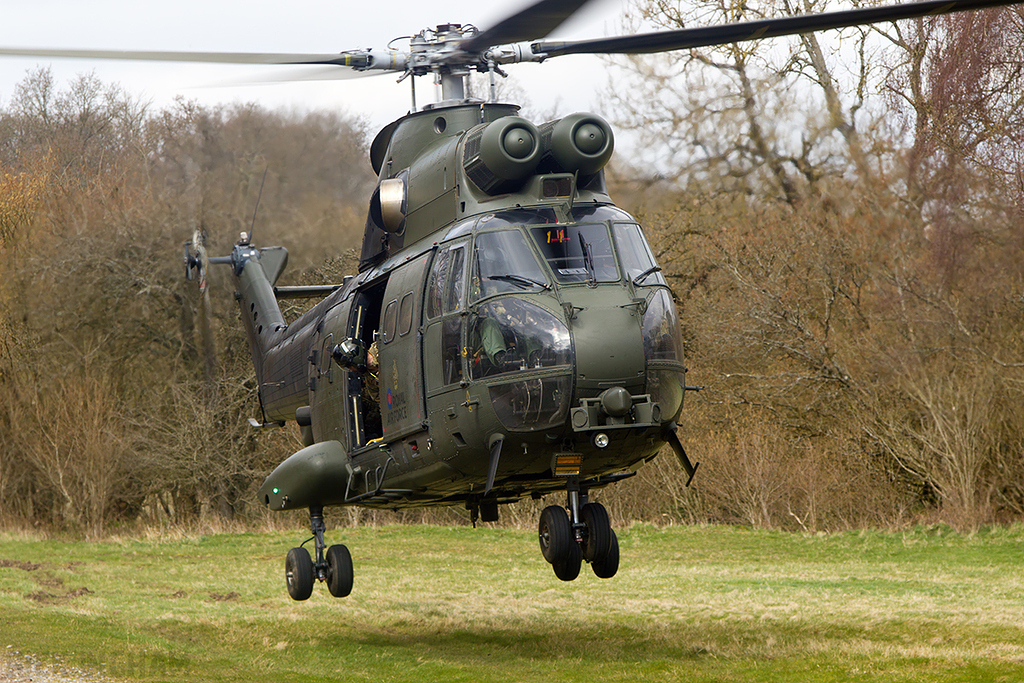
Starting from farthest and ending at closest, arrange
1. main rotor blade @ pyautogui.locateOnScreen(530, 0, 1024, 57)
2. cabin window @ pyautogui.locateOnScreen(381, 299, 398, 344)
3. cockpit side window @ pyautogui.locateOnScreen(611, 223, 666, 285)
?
cabin window @ pyautogui.locateOnScreen(381, 299, 398, 344), cockpit side window @ pyautogui.locateOnScreen(611, 223, 666, 285), main rotor blade @ pyautogui.locateOnScreen(530, 0, 1024, 57)

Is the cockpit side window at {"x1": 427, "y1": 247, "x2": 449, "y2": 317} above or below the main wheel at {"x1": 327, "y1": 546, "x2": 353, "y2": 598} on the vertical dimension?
above

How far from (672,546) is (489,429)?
14964 millimetres

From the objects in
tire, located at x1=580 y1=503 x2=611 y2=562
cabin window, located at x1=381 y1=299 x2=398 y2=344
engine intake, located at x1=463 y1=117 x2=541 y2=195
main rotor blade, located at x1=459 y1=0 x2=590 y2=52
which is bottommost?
tire, located at x1=580 y1=503 x2=611 y2=562

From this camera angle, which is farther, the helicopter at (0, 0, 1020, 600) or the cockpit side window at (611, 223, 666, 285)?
the cockpit side window at (611, 223, 666, 285)

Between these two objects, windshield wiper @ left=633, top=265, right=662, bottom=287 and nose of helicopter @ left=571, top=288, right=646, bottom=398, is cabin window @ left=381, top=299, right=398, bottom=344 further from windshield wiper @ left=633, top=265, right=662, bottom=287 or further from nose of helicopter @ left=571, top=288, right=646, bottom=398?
windshield wiper @ left=633, top=265, right=662, bottom=287

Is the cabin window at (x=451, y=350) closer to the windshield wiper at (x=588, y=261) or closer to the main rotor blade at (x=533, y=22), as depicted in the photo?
the windshield wiper at (x=588, y=261)

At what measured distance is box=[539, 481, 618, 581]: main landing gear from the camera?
28.2 feet

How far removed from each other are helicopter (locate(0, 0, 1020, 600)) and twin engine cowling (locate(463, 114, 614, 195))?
15mm

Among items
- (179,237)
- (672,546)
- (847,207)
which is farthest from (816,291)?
(179,237)

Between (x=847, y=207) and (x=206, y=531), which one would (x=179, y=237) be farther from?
(x=847, y=207)

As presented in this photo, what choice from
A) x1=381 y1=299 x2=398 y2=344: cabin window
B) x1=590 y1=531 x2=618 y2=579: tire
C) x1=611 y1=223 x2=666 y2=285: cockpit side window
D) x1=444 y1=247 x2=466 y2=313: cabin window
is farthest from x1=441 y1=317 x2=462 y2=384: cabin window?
x1=590 y1=531 x2=618 y2=579: tire

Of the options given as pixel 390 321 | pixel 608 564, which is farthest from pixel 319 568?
pixel 608 564

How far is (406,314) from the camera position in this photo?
9.36 m

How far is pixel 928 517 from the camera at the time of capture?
22.7m
